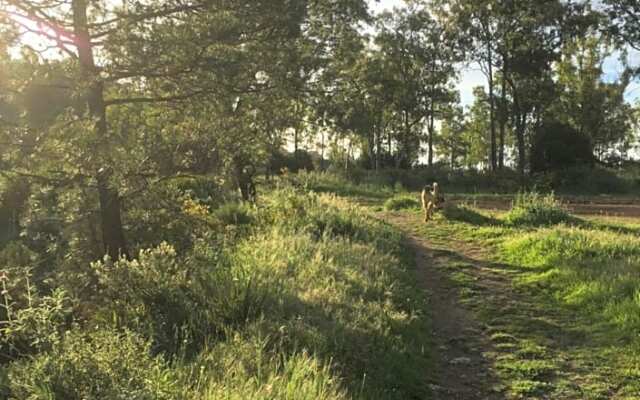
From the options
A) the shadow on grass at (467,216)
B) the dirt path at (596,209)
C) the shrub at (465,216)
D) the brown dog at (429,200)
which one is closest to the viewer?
the shadow on grass at (467,216)

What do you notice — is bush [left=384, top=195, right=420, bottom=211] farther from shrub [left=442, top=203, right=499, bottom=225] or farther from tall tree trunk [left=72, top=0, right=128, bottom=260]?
tall tree trunk [left=72, top=0, right=128, bottom=260]

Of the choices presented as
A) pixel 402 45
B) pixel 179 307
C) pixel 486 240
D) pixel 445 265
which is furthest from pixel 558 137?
pixel 179 307

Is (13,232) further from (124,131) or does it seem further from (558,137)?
(558,137)

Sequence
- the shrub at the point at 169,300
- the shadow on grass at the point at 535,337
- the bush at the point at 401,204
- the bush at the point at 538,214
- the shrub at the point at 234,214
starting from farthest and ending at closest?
the bush at the point at 401,204
the bush at the point at 538,214
the shrub at the point at 234,214
the shadow on grass at the point at 535,337
the shrub at the point at 169,300

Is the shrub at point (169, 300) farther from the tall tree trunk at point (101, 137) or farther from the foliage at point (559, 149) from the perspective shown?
the foliage at point (559, 149)

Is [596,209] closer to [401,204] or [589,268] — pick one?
[401,204]

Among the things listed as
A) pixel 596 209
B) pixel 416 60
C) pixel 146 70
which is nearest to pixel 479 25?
pixel 416 60

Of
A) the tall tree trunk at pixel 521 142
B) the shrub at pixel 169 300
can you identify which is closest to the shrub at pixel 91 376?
the shrub at pixel 169 300

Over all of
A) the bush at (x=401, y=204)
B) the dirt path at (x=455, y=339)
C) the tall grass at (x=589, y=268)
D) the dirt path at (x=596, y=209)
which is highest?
the bush at (x=401, y=204)

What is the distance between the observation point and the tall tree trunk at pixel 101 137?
7569 mm

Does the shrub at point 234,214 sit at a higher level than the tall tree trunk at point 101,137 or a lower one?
lower

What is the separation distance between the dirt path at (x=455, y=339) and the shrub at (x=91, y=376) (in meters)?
2.49

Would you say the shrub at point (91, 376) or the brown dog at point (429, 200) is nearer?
the shrub at point (91, 376)

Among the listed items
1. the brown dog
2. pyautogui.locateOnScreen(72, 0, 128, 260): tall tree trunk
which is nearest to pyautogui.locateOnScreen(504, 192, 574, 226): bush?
the brown dog
